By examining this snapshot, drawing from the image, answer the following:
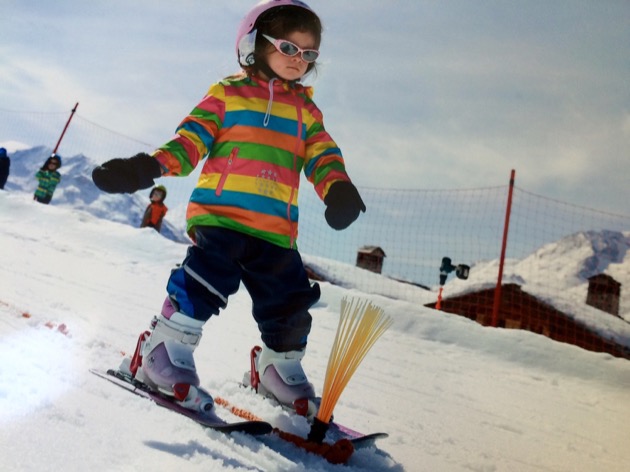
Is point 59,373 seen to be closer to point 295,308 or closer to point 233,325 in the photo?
point 295,308

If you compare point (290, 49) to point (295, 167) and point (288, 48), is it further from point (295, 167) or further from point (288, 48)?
point (295, 167)

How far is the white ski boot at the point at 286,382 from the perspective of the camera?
5.83ft

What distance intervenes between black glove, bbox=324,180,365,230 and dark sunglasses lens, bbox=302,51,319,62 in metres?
0.54

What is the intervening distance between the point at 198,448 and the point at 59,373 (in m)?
0.64

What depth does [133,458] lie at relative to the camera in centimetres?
105

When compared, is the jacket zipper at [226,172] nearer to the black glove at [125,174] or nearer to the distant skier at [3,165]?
the black glove at [125,174]

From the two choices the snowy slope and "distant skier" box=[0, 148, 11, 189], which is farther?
"distant skier" box=[0, 148, 11, 189]

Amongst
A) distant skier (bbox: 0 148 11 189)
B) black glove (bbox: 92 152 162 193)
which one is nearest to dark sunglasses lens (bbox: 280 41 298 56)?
black glove (bbox: 92 152 162 193)

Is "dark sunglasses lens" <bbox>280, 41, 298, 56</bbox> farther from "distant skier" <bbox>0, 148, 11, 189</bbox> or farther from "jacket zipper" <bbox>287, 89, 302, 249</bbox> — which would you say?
"distant skier" <bbox>0, 148, 11, 189</bbox>

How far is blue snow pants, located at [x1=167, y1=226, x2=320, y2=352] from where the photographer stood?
1.68 meters

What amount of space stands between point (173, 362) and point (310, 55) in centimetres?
129

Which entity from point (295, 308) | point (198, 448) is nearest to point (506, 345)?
point (295, 308)

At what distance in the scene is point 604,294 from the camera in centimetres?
2066

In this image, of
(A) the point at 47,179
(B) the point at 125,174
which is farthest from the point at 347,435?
(A) the point at 47,179
